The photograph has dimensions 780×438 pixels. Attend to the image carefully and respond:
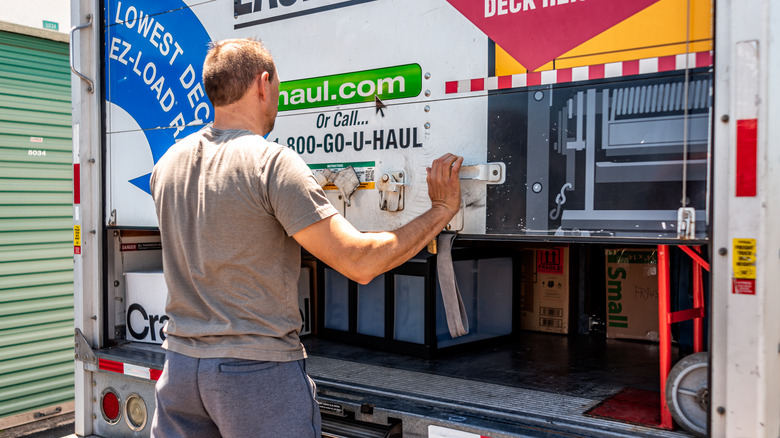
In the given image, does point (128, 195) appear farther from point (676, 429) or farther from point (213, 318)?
point (676, 429)

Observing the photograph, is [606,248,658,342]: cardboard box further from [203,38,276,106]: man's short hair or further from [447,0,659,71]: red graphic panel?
[203,38,276,106]: man's short hair

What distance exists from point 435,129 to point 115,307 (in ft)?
6.50

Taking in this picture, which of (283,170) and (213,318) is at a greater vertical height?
(283,170)

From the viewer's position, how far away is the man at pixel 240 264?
71.9 inches

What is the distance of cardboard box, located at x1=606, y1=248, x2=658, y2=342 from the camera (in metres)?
3.22

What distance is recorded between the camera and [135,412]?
3092 mm

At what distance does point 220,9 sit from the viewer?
2947 millimetres

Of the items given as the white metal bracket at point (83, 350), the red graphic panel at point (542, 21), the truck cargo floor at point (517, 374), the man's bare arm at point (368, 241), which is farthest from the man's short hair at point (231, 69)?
the white metal bracket at point (83, 350)

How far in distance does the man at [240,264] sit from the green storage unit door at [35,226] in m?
3.85

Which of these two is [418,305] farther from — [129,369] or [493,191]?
[129,369]

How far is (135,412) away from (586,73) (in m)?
2.45

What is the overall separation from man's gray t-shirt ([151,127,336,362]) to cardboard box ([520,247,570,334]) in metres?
1.85

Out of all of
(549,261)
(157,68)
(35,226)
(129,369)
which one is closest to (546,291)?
(549,261)

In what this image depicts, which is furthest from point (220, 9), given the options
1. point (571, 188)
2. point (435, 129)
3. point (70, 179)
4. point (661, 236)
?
point (70, 179)
